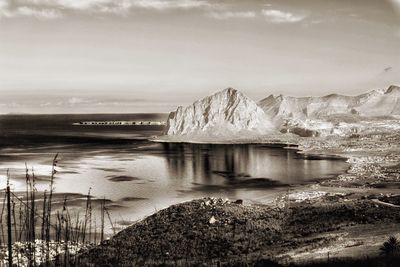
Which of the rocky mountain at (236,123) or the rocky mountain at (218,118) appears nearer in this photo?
the rocky mountain at (236,123)

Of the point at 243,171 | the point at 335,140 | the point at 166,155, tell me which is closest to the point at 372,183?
the point at 243,171

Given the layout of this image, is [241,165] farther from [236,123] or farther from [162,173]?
[236,123]

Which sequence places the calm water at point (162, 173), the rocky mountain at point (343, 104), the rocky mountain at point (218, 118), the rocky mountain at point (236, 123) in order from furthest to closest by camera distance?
1. the rocky mountain at point (343, 104)
2. the rocky mountain at point (218, 118)
3. the rocky mountain at point (236, 123)
4. the calm water at point (162, 173)

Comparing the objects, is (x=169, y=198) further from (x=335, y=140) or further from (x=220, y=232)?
(x=335, y=140)

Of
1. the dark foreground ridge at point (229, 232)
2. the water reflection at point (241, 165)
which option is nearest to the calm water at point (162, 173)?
Result: the water reflection at point (241, 165)

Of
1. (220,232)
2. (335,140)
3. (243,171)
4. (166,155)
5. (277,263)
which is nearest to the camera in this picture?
(277,263)

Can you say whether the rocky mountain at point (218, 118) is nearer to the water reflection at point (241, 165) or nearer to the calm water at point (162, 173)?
the water reflection at point (241, 165)

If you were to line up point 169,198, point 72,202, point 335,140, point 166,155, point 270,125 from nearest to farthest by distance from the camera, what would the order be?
point 72,202 < point 169,198 < point 166,155 < point 335,140 < point 270,125
